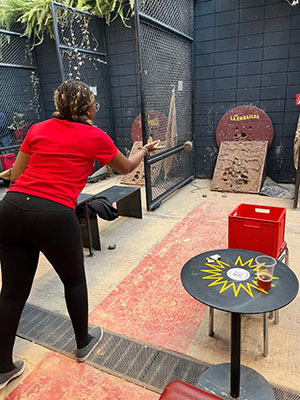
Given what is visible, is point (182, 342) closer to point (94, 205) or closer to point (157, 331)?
point (157, 331)

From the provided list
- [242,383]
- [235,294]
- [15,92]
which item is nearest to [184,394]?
[235,294]

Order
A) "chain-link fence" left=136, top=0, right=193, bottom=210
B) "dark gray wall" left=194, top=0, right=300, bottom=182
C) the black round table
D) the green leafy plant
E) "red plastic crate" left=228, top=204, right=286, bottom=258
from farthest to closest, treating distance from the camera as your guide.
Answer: the green leafy plant, "dark gray wall" left=194, top=0, right=300, bottom=182, "chain-link fence" left=136, top=0, right=193, bottom=210, "red plastic crate" left=228, top=204, right=286, bottom=258, the black round table

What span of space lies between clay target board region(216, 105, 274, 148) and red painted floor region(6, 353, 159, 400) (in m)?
3.88

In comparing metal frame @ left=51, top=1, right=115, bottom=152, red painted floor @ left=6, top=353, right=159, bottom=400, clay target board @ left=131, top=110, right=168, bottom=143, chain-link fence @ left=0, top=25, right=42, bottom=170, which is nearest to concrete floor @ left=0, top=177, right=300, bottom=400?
red painted floor @ left=6, top=353, right=159, bottom=400

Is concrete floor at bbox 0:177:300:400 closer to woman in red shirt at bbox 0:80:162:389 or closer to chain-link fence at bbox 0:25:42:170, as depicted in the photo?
woman in red shirt at bbox 0:80:162:389

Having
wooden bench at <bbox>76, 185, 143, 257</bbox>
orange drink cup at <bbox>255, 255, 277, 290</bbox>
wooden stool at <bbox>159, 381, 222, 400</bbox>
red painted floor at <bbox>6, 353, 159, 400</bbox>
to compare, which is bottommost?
red painted floor at <bbox>6, 353, 159, 400</bbox>

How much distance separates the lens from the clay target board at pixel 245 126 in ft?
14.3

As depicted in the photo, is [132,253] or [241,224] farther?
[132,253]

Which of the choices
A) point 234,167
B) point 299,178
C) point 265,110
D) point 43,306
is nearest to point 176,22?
point 265,110

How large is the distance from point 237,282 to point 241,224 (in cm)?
63

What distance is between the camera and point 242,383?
1.40 meters

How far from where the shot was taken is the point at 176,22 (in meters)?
4.04

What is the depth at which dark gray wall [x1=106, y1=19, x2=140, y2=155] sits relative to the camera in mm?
4996

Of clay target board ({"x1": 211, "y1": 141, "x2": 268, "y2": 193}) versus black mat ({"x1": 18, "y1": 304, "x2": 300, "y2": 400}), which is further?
clay target board ({"x1": 211, "y1": 141, "x2": 268, "y2": 193})
